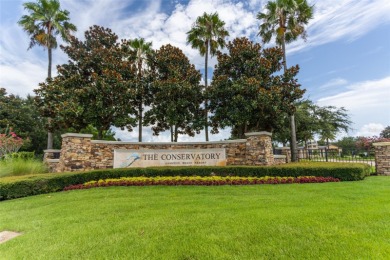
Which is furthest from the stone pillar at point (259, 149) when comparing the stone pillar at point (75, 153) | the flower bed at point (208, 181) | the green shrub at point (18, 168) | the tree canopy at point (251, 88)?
the green shrub at point (18, 168)

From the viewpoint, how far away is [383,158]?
9797 millimetres

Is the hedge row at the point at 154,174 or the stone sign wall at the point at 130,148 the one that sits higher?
the stone sign wall at the point at 130,148

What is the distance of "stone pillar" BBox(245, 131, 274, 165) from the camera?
9945mm

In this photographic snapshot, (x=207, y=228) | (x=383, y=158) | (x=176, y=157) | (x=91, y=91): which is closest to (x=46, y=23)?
(x=91, y=91)

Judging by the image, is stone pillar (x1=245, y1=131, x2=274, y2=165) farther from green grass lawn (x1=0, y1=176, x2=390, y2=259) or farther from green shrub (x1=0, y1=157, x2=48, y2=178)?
green shrub (x1=0, y1=157, x2=48, y2=178)

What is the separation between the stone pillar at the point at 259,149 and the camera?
9945 millimetres

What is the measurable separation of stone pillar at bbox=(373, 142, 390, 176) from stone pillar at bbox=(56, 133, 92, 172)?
13214 millimetres

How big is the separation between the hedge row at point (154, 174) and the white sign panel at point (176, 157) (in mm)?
1449

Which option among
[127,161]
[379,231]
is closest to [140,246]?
[379,231]

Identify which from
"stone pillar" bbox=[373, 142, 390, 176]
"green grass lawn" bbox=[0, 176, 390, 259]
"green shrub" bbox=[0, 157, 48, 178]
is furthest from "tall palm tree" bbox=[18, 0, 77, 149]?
"stone pillar" bbox=[373, 142, 390, 176]

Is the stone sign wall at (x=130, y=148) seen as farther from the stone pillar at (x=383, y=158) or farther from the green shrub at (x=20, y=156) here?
the stone pillar at (x=383, y=158)

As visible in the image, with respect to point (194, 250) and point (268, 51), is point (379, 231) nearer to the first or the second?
point (194, 250)

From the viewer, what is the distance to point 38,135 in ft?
67.6

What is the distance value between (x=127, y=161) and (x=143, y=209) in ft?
20.0
